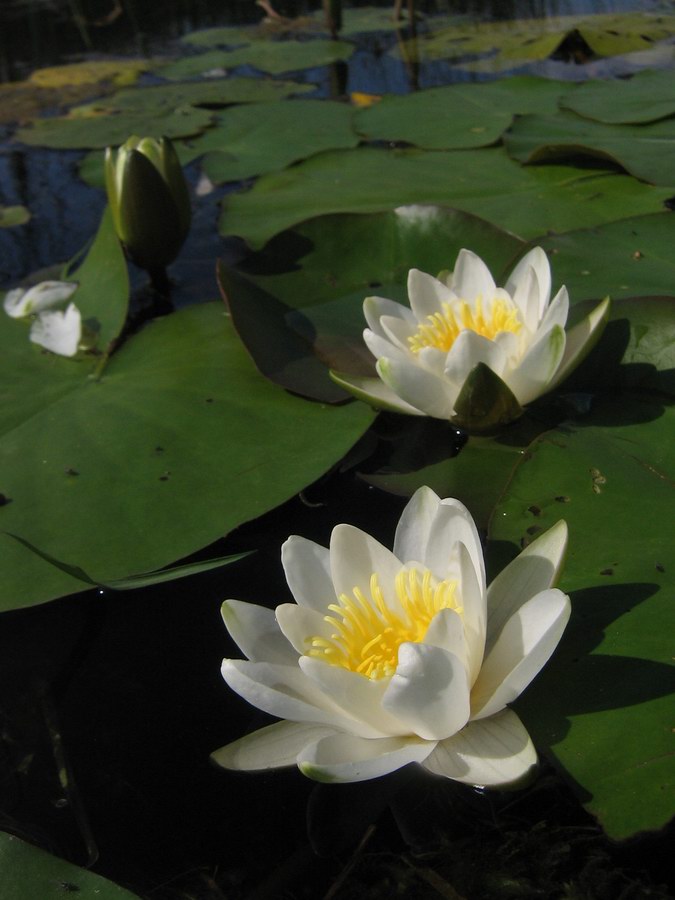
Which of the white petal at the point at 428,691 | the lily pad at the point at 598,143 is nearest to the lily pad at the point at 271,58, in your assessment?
the lily pad at the point at 598,143

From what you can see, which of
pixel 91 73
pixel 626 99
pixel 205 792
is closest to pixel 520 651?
pixel 205 792

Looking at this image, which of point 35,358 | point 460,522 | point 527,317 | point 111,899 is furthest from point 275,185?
point 111,899

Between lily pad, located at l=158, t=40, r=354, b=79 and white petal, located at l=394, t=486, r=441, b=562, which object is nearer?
white petal, located at l=394, t=486, r=441, b=562

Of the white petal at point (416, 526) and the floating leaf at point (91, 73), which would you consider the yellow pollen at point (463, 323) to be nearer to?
the white petal at point (416, 526)

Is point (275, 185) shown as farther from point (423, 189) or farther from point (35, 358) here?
point (35, 358)

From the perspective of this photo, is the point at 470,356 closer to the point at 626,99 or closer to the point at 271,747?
the point at 271,747

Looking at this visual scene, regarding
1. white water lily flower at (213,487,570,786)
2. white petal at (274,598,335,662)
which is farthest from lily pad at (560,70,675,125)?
white petal at (274,598,335,662)

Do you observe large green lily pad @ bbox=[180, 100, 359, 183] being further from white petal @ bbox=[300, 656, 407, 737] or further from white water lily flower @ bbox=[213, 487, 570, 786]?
white petal @ bbox=[300, 656, 407, 737]
